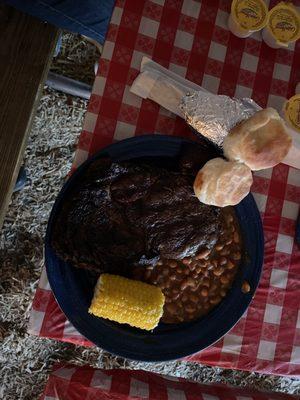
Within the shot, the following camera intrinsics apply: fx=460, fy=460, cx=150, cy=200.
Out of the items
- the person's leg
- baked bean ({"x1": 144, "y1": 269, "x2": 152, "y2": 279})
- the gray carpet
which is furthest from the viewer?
the gray carpet

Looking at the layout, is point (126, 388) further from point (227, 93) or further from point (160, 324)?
point (227, 93)

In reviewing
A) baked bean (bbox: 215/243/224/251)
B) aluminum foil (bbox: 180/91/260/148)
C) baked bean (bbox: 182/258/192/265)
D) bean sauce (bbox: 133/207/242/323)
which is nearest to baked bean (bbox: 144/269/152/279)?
bean sauce (bbox: 133/207/242/323)

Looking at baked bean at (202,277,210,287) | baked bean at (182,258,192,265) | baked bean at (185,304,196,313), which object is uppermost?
baked bean at (182,258,192,265)

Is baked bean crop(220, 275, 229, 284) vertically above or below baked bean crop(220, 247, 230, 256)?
below

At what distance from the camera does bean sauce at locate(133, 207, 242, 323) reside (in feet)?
4.16

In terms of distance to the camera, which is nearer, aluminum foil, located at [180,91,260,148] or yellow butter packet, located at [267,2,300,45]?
aluminum foil, located at [180,91,260,148]

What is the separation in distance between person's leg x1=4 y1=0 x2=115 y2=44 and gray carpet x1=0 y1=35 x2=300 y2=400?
457 millimetres

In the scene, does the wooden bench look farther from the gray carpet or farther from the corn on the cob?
the corn on the cob

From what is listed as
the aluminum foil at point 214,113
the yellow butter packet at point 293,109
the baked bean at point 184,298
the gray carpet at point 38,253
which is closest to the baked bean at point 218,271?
the baked bean at point 184,298

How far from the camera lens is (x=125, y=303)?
3.77 feet

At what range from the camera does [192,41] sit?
1.35 meters

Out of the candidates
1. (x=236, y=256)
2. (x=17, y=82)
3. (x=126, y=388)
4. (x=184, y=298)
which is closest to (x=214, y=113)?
(x=236, y=256)

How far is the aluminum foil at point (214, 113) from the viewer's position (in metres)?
1.16

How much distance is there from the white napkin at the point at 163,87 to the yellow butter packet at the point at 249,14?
0.23 m
